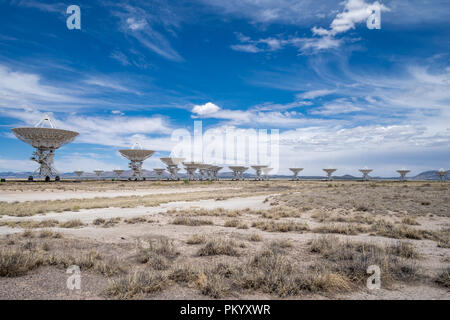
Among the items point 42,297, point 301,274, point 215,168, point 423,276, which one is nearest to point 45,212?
point 42,297

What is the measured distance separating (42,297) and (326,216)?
14867 mm

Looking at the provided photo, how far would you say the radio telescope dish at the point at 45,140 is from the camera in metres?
59.7

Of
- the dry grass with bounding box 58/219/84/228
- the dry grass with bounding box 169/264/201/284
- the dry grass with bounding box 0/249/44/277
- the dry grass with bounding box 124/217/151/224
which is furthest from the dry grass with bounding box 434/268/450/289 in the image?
the dry grass with bounding box 58/219/84/228

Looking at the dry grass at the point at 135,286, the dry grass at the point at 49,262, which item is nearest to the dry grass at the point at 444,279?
the dry grass at the point at 135,286

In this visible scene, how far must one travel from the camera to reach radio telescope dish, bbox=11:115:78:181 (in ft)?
196

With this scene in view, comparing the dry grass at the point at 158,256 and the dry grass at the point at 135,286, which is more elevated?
the dry grass at the point at 135,286

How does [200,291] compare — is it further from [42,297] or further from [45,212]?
[45,212]

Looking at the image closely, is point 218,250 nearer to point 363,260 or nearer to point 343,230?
point 363,260

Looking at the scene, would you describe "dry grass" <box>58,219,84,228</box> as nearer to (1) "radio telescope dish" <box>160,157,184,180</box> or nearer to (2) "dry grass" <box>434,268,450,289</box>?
(2) "dry grass" <box>434,268,450,289</box>

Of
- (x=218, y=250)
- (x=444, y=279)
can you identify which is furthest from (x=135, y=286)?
(x=444, y=279)

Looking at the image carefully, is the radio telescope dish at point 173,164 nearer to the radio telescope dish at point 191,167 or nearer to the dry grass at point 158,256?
the radio telescope dish at point 191,167

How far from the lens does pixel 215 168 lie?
143 m

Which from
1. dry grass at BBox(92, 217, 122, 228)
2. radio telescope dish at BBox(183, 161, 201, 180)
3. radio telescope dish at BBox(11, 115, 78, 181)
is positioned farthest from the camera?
radio telescope dish at BBox(183, 161, 201, 180)
